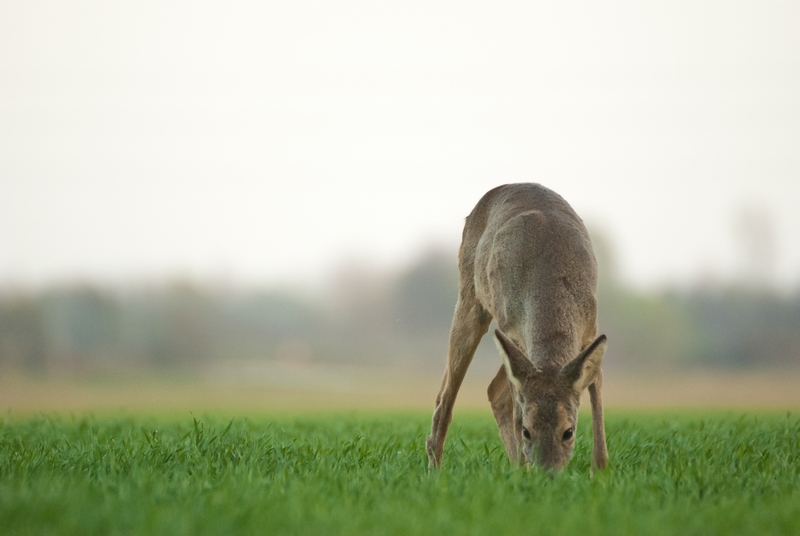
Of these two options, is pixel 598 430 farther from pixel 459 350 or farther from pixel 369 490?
pixel 369 490

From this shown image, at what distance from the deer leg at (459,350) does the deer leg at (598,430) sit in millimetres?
1317

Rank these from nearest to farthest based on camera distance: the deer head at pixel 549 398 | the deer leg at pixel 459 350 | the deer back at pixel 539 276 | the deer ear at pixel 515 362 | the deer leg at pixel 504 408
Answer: the deer head at pixel 549 398 < the deer ear at pixel 515 362 < the deer back at pixel 539 276 < the deer leg at pixel 504 408 < the deer leg at pixel 459 350

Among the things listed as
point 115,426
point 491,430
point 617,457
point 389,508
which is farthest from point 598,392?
point 115,426

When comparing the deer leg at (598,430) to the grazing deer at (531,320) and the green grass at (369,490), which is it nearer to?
the grazing deer at (531,320)

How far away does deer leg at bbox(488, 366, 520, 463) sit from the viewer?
23.0 ft

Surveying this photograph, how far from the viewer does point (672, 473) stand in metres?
5.41

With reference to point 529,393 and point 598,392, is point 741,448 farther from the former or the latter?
point 529,393

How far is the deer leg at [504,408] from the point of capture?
7.02 m

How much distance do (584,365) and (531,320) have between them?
0.79m

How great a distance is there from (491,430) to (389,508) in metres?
6.03

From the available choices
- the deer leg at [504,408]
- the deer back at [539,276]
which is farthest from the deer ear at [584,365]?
the deer leg at [504,408]

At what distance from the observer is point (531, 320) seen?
6188 millimetres

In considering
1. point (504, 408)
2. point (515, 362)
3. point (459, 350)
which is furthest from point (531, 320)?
point (504, 408)

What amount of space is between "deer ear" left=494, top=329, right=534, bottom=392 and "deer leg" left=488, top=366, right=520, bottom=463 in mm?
1345
